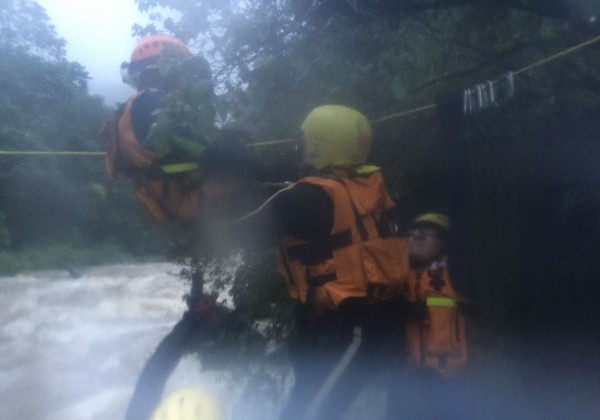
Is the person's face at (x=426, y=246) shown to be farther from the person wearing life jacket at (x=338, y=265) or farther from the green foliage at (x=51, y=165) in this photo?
the green foliage at (x=51, y=165)

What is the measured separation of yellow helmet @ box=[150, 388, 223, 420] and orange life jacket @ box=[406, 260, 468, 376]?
3.11ft

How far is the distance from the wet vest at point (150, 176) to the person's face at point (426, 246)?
114 centimetres

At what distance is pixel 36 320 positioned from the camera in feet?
30.0

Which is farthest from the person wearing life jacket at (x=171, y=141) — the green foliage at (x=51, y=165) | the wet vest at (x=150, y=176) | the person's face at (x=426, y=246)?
the person's face at (x=426, y=246)

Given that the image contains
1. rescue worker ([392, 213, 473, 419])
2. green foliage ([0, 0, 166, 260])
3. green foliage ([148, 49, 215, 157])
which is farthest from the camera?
green foliage ([0, 0, 166, 260])

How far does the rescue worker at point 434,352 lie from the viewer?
3682 millimetres

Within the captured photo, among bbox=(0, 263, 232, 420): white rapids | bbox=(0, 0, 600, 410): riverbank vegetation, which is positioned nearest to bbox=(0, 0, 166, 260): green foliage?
bbox=(0, 0, 600, 410): riverbank vegetation

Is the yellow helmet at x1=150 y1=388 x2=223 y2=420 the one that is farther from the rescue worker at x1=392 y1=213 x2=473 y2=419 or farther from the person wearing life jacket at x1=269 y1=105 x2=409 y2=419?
the rescue worker at x1=392 y1=213 x2=473 y2=419

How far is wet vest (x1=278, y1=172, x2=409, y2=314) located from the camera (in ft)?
10.1

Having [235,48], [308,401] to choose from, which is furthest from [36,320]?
[308,401]

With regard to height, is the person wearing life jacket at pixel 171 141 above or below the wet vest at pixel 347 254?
above

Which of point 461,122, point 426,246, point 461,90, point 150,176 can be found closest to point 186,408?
point 150,176

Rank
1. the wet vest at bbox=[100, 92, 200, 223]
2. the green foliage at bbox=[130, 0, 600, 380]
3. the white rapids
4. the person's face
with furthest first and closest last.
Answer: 1. the white rapids
2. the person's face
3. the green foliage at bbox=[130, 0, 600, 380]
4. the wet vest at bbox=[100, 92, 200, 223]

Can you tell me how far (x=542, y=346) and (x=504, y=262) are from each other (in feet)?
1.25
